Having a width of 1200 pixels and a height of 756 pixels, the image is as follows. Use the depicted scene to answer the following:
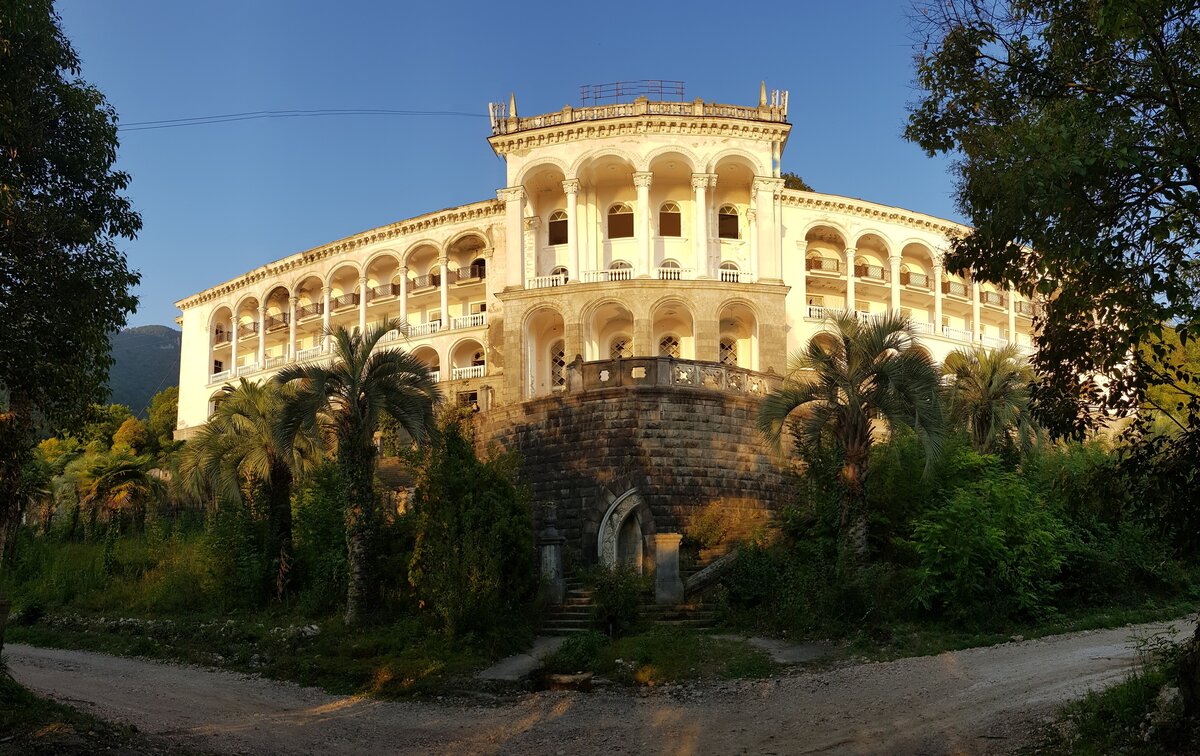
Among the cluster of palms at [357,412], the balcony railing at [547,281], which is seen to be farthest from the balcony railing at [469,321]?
the cluster of palms at [357,412]

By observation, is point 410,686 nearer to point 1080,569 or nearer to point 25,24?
point 25,24

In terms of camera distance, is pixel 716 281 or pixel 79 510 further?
pixel 716 281

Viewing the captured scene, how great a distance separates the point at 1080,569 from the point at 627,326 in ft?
65.1

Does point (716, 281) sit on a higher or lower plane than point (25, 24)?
higher

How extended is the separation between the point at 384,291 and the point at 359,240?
2429 millimetres

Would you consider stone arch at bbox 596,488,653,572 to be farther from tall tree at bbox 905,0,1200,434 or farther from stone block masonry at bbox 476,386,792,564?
tall tree at bbox 905,0,1200,434

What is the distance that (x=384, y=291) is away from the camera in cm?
4538

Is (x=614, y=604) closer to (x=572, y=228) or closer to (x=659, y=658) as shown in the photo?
(x=659, y=658)

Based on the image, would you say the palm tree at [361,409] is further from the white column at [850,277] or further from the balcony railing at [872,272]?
the balcony railing at [872,272]

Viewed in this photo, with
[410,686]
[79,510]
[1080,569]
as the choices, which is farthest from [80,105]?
[79,510]

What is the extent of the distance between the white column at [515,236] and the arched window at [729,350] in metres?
7.47

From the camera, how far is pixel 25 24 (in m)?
11.4

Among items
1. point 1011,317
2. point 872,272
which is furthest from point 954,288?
point 872,272

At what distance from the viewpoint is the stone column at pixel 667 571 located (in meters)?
19.8
